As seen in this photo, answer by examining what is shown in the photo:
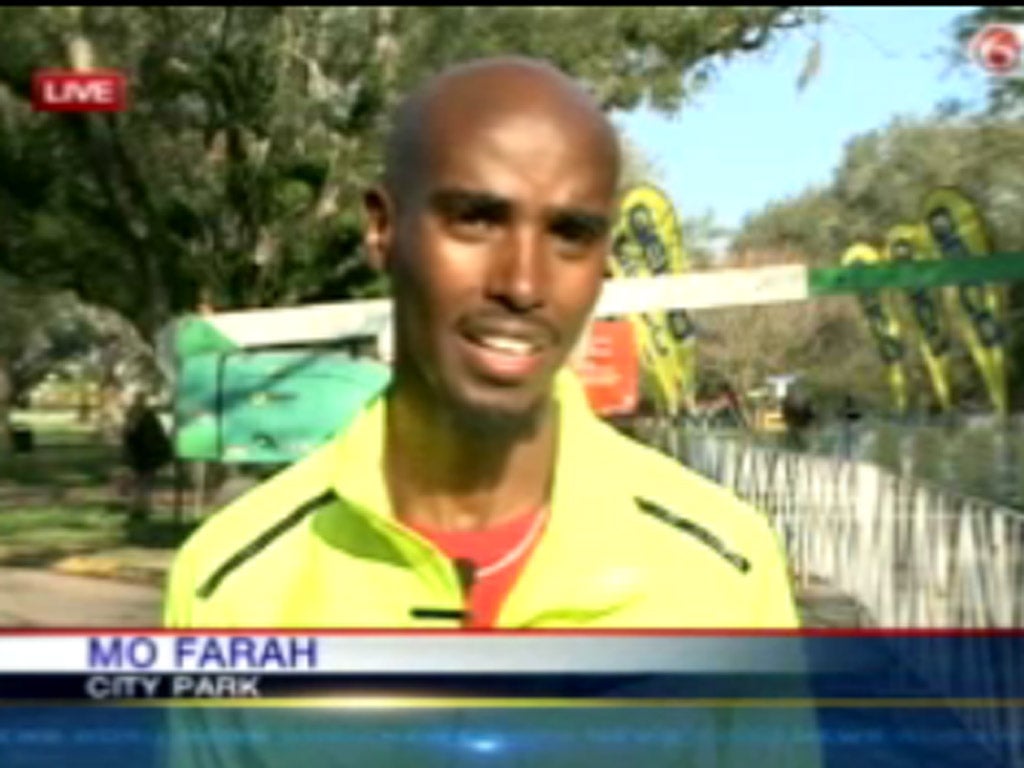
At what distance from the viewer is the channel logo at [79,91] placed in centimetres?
193

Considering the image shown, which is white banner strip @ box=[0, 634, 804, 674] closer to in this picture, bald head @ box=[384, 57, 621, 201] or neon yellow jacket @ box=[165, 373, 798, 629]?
→ neon yellow jacket @ box=[165, 373, 798, 629]

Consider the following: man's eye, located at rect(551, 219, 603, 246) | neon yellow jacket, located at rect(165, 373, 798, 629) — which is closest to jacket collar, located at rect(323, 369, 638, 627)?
neon yellow jacket, located at rect(165, 373, 798, 629)

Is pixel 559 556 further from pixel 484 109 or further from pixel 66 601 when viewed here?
pixel 66 601

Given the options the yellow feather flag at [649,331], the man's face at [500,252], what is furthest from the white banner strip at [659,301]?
the man's face at [500,252]

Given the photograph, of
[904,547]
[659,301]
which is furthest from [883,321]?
[904,547]

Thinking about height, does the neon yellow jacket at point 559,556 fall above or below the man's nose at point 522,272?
below

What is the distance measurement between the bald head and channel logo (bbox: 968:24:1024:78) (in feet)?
2.55

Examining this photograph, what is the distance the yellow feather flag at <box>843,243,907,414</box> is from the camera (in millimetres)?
1978

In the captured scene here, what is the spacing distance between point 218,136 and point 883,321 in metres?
0.72

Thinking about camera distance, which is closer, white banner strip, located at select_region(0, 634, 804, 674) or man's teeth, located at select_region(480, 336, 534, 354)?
man's teeth, located at select_region(480, 336, 534, 354)

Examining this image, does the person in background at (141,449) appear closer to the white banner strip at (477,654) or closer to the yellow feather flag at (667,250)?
the white banner strip at (477,654)

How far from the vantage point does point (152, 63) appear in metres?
1.94

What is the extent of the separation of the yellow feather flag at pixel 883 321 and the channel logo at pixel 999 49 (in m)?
0.21

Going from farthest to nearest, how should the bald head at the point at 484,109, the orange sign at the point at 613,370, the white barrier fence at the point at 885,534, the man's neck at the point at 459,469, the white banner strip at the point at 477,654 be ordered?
the white barrier fence at the point at 885,534, the orange sign at the point at 613,370, the white banner strip at the point at 477,654, the man's neck at the point at 459,469, the bald head at the point at 484,109
